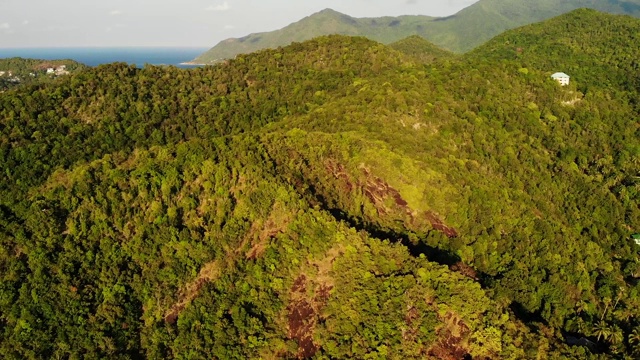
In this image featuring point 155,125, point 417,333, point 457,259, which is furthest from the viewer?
point 155,125

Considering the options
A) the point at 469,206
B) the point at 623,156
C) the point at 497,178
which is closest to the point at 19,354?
the point at 469,206

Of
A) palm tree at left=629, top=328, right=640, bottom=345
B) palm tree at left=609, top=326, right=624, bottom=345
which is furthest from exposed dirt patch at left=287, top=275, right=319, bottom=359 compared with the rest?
palm tree at left=629, top=328, right=640, bottom=345

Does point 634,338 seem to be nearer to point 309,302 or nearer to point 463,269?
point 463,269

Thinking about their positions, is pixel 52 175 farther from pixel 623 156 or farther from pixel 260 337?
pixel 623 156

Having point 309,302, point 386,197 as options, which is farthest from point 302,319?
point 386,197

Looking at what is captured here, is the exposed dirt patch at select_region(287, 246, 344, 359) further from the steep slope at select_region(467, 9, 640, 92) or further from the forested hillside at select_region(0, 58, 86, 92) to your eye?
the forested hillside at select_region(0, 58, 86, 92)

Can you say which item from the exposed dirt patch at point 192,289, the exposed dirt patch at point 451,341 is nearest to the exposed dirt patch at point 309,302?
the exposed dirt patch at point 192,289

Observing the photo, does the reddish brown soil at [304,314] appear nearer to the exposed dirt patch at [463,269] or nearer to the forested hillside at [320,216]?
the forested hillside at [320,216]
